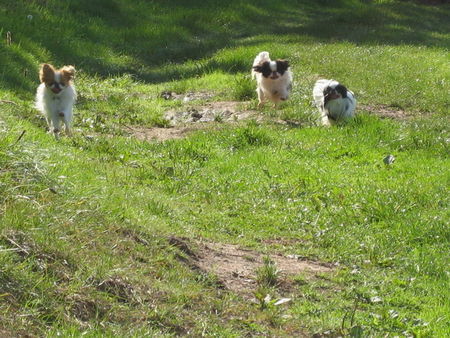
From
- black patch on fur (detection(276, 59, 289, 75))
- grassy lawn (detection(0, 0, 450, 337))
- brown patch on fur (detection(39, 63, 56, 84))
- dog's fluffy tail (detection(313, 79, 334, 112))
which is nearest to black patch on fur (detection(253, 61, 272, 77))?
black patch on fur (detection(276, 59, 289, 75))

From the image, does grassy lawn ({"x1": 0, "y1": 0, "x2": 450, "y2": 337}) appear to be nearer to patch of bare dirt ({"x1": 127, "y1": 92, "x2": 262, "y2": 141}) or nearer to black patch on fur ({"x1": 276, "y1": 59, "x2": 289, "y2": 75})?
patch of bare dirt ({"x1": 127, "y1": 92, "x2": 262, "y2": 141})

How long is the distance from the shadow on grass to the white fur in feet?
7.07

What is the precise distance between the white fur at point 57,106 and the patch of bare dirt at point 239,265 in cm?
460

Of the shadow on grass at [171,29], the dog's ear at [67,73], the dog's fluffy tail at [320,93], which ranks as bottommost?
the shadow on grass at [171,29]

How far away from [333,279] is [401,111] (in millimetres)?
7586

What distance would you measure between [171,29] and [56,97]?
372 inches

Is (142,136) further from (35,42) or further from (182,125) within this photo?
(35,42)

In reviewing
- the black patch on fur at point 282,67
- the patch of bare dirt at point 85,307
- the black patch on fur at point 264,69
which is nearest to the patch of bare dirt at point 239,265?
the patch of bare dirt at point 85,307

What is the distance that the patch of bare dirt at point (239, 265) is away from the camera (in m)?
6.57

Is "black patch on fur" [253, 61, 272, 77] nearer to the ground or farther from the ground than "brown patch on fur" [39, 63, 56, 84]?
nearer to the ground

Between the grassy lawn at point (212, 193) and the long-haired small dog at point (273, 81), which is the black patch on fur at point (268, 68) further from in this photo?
the grassy lawn at point (212, 193)

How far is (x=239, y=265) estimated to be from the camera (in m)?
7.04

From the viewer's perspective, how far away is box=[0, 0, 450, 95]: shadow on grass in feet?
55.7

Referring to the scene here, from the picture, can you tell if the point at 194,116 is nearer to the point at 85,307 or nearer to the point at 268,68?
the point at 268,68
